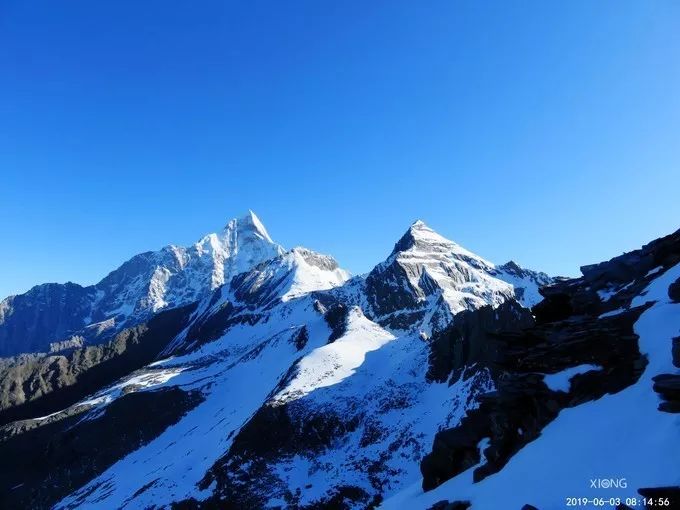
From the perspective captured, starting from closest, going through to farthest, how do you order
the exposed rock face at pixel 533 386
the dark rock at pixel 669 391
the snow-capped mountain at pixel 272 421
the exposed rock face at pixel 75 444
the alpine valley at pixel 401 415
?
the dark rock at pixel 669 391 → the alpine valley at pixel 401 415 → the exposed rock face at pixel 533 386 → the snow-capped mountain at pixel 272 421 → the exposed rock face at pixel 75 444

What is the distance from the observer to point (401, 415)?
181ft

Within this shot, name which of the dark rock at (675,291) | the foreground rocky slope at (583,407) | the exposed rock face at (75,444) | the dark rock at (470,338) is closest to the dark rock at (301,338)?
→ the exposed rock face at (75,444)

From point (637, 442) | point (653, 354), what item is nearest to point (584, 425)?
point (637, 442)

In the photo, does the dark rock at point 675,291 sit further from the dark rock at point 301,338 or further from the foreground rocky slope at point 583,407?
the dark rock at point 301,338

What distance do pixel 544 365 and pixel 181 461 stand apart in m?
56.7

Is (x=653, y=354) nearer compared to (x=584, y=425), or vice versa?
(x=584, y=425)

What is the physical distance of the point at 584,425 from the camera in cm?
1873

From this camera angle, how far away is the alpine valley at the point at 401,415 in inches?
698

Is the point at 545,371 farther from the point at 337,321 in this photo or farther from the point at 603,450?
the point at 337,321

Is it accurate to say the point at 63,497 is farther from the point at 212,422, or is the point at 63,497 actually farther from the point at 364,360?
the point at 364,360

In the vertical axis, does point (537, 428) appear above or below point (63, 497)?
above

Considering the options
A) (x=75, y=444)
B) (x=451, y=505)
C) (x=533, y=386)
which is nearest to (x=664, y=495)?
(x=451, y=505)

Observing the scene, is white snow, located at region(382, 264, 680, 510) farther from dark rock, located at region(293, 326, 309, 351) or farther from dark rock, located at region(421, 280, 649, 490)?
dark rock, located at region(293, 326, 309, 351)

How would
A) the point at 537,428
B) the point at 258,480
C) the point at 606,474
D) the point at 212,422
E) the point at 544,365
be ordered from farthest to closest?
the point at 212,422 → the point at 258,480 → the point at 544,365 → the point at 537,428 → the point at 606,474
